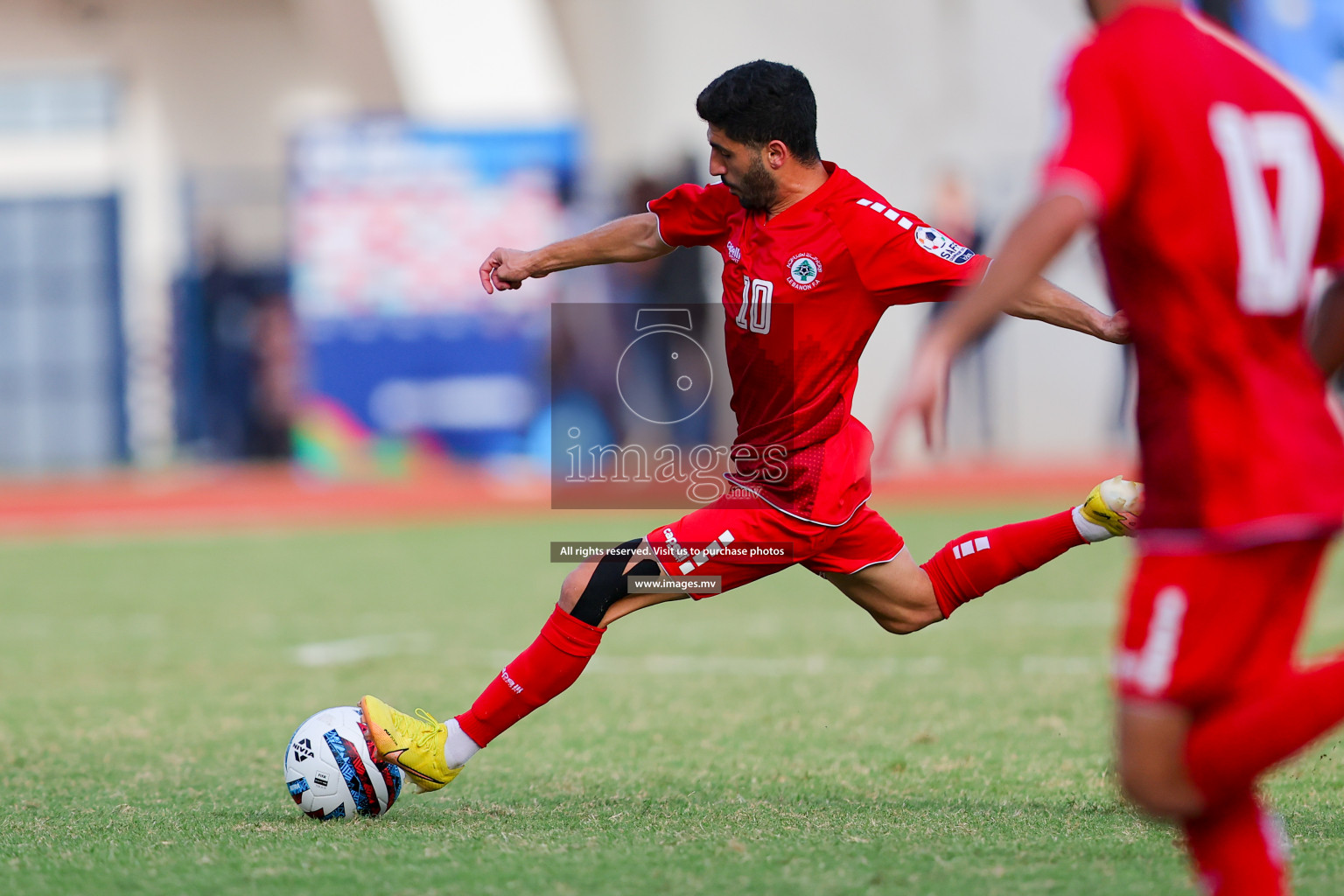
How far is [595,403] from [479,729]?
11.9m

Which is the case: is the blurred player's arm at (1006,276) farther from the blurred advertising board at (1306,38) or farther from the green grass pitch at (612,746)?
the blurred advertising board at (1306,38)

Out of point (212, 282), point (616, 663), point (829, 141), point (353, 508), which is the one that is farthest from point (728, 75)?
point (212, 282)

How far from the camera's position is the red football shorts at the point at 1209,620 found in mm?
2604

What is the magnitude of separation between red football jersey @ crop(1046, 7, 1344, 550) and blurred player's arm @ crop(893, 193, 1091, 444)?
0.32 ft

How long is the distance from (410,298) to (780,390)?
12.5 m

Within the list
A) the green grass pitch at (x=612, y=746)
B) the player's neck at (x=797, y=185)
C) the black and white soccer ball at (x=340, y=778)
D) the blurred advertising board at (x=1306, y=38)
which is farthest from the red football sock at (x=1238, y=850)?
the blurred advertising board at (x=1306, y=38)

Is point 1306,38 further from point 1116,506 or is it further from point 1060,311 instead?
point 1060,311

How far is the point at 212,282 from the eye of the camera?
64.0 feet

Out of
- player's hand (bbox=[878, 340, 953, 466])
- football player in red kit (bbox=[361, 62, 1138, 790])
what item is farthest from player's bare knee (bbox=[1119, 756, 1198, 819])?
football player in red kit (bbox=[361, 62, 1138, 790])

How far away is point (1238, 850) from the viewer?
2.68 metres

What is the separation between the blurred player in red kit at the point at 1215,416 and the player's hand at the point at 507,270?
7.36 feet

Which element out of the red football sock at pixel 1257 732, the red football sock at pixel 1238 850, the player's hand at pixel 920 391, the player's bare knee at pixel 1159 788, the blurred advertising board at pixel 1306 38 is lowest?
the red football sock at pixel 1238 850

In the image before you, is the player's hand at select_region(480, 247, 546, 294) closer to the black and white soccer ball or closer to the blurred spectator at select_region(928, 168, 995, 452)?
the black and white soccer ball

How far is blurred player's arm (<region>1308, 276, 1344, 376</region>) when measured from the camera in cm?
295
